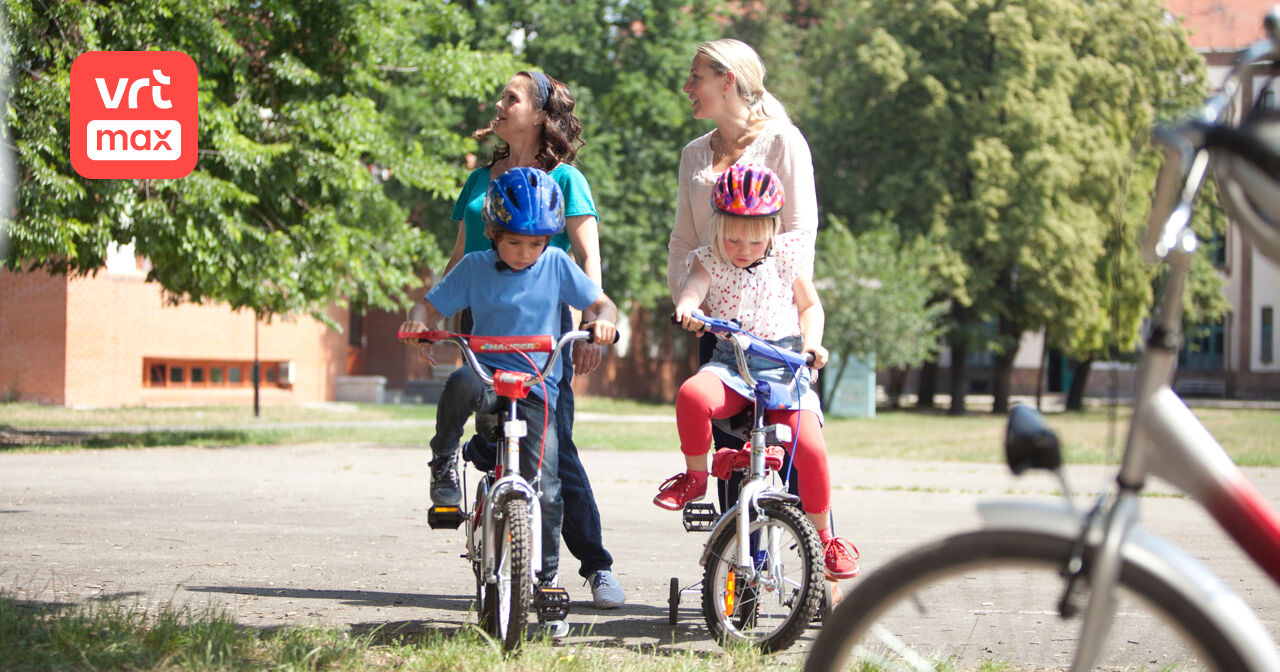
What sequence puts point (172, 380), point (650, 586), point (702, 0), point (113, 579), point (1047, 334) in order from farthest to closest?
point (1047, 334) → point (702, 0) → point (172, 380) → point (650, 586) → point (113, 579)

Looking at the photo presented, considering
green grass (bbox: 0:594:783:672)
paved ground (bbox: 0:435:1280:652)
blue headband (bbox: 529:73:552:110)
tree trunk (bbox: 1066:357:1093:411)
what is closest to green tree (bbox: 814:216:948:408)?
tree trunk (bbox: 1066:357:1093:411)

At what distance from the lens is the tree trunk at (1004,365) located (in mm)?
35469

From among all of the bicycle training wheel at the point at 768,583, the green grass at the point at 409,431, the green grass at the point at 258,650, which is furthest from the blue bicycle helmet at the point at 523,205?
the green grass at the point at 409,431

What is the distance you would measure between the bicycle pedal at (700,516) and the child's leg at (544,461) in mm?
448

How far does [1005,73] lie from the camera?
3272 centimetres

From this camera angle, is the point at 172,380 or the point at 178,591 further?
the point at 172,380

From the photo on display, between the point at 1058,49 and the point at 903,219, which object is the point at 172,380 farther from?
the point at 1058,49

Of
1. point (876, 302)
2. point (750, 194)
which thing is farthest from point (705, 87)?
point (876, 302)

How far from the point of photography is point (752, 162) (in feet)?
15.2

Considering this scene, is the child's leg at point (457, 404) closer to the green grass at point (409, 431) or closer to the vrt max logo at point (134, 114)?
the vrt max logo at point (134, 114)

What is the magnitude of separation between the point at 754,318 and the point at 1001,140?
30.2 meters

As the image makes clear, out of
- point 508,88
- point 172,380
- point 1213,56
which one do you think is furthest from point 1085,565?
point 1213,56

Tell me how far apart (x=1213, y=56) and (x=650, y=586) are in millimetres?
51528

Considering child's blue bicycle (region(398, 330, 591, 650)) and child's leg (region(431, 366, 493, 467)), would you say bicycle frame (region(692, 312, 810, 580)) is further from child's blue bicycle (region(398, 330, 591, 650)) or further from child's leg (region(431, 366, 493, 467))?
child's leg (region(431, 366, 493, 467))
